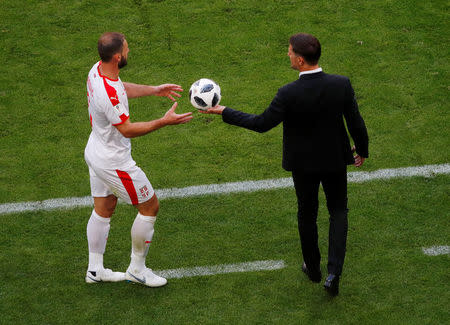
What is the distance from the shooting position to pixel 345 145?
4918mm

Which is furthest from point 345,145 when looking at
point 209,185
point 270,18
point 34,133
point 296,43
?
point 270,18

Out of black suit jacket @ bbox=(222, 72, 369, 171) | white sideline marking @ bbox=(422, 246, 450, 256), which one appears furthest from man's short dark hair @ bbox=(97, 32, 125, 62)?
white sideline marking @ bbox=(422, 246, 450, 256)

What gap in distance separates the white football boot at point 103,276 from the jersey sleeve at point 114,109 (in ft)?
4.31

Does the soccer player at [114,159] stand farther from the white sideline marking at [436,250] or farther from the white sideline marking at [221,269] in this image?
the white sideline marking at [436,250]

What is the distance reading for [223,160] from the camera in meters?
6.87

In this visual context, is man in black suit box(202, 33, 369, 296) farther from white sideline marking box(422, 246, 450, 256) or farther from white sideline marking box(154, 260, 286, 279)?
white sideline marking box(422, 246, 450, 256)

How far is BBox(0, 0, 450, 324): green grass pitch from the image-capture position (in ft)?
17.3

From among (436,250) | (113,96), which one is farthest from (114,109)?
(436,250)

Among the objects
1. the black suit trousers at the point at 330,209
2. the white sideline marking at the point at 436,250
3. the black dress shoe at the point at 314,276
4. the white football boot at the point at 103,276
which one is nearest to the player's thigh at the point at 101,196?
the white football boot at the point at 103,276

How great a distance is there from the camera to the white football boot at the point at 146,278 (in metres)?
5.43

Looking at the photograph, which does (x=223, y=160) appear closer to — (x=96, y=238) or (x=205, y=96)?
(x=205, y=96)

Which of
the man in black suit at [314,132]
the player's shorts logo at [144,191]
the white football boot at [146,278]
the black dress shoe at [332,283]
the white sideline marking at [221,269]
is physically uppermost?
the man in black suit at [314,132]

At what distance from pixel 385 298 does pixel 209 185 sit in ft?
6.93

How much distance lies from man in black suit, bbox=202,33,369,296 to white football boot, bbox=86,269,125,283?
→ 1549 mm
